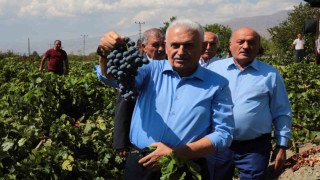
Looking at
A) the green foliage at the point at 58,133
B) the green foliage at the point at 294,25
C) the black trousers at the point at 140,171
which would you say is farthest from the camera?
the green foliage at the point at 294,25

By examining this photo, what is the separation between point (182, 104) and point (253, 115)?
1.36 metres

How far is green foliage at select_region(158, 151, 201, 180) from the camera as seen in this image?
1985mm

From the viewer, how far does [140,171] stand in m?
2.32

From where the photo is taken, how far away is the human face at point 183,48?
6.97 feet

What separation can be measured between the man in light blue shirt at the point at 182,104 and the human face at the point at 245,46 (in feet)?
4.13

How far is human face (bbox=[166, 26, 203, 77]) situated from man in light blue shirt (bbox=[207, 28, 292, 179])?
1302mm

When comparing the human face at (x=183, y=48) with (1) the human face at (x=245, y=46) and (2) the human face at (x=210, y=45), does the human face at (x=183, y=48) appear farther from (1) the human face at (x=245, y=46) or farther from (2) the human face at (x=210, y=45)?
(2) the human face at (x=210, y=45)

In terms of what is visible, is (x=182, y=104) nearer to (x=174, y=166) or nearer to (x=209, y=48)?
(x=174, y=166)

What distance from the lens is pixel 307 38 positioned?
34750 mm

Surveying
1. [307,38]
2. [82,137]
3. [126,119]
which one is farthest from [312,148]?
[307,38]

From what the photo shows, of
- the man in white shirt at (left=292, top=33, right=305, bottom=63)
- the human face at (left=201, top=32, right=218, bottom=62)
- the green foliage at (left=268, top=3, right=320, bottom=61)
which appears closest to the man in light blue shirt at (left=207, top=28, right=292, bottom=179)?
the human face at (left=201, top=32, right=218, bottom=62)

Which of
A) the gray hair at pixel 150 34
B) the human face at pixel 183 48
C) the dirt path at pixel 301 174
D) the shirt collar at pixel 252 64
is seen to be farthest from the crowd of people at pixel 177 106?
the dirt path at pixel 301 174

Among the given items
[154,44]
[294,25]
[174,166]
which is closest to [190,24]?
[174,166]

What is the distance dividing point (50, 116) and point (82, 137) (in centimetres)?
107
